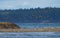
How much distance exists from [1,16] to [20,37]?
103186 mm

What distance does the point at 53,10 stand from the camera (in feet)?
497

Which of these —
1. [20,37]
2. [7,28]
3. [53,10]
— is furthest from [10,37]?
[53,10]

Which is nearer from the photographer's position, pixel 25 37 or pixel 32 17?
pixel 25 37

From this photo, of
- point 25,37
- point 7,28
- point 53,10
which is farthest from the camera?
point 53,10

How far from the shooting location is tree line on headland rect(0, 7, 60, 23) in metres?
151

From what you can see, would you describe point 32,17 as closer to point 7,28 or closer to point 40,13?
point 40,13

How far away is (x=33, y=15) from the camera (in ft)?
522

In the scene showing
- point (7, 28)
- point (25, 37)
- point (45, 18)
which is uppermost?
point (45, 18)

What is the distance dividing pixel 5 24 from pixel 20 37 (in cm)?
2762

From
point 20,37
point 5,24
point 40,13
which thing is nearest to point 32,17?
point 40,13

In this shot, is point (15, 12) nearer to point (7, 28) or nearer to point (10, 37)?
point (7, 28)

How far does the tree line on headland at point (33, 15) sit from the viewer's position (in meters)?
151

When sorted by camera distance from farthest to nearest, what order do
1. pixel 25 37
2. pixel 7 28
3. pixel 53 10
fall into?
pixel 53 10 → pixel 7 28 → pixel 25 37

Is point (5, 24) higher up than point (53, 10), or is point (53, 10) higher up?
point (53, 10)
